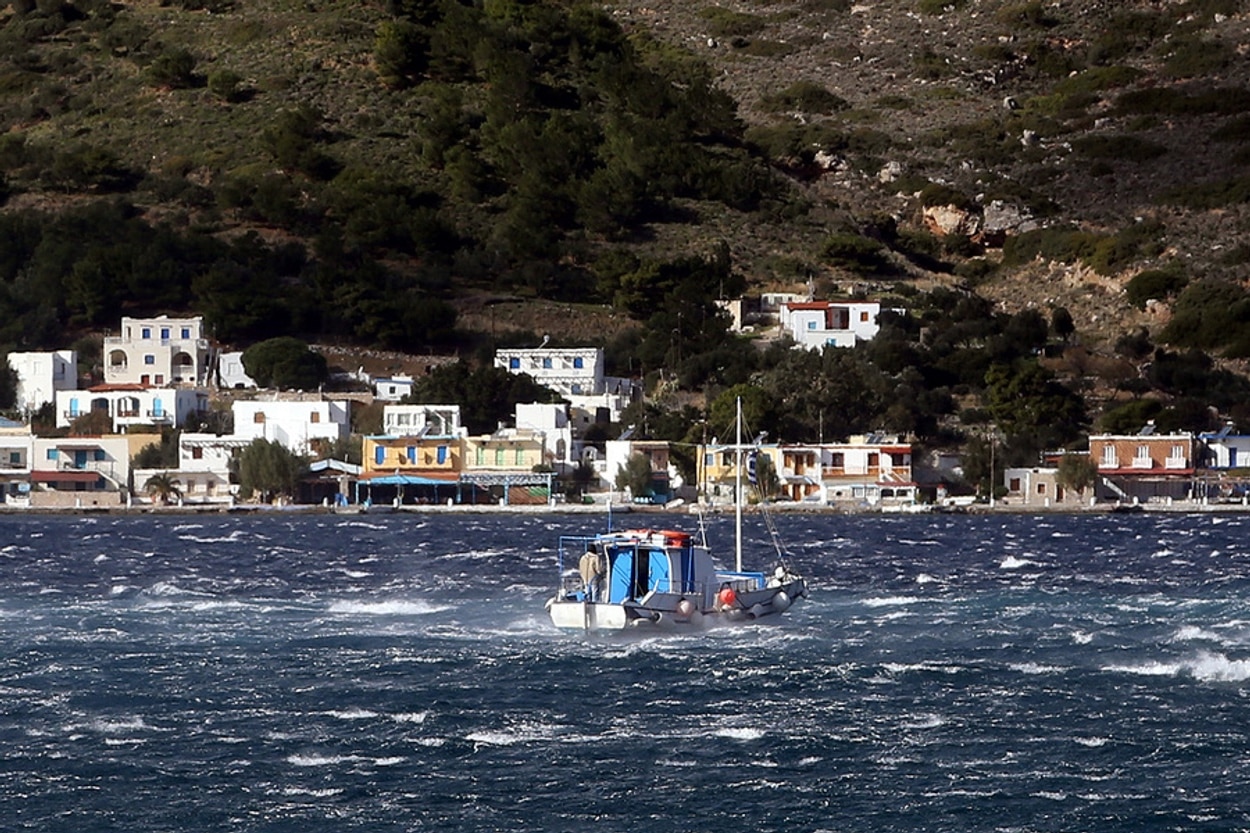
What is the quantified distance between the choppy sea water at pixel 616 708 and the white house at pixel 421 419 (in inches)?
2037

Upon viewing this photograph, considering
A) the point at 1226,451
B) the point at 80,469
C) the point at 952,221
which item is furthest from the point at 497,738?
the point at 952,221

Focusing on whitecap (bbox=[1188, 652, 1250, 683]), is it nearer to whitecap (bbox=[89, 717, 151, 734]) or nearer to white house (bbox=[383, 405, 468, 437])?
whitecap (bbox=[89, 717, 151, 734])

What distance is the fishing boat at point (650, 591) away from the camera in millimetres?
44344

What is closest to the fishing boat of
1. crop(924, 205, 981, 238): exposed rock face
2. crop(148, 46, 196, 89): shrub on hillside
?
crop(924, 205, 981, 238): exposed rock face

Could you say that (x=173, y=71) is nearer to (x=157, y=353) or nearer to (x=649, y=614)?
(x=157, y=353)

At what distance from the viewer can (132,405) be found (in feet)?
384

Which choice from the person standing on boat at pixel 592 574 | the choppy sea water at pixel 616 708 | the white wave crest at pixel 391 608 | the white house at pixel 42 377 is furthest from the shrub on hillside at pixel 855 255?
the person standing on boat at pixel 592 574

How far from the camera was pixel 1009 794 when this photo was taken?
29.2m

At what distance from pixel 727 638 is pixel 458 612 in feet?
26.9

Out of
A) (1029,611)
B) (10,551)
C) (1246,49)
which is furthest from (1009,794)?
(1246,49)

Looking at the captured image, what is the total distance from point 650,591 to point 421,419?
68.4 m

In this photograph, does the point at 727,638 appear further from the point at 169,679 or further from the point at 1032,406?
the point at 1032,406

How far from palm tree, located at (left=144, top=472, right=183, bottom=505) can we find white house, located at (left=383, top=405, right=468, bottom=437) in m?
10.4

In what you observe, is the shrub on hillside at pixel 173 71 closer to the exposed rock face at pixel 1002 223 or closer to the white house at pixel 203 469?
the exposed rock face at pixel 1002 223
